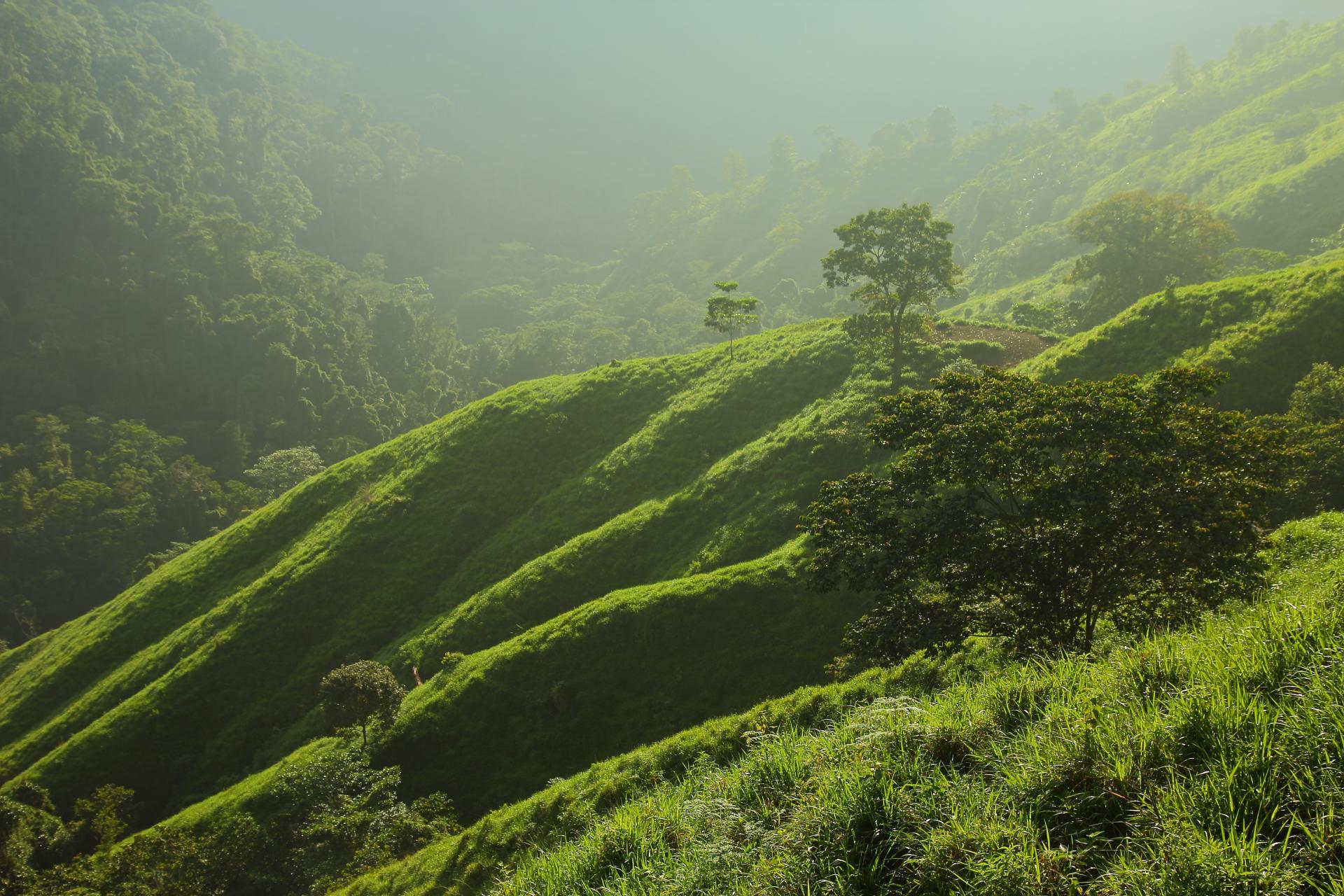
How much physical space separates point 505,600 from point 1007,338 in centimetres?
3767

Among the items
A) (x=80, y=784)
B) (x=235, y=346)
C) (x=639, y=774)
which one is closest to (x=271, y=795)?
(x=80, y=784)

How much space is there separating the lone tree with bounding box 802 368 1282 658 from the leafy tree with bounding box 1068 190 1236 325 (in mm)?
49266

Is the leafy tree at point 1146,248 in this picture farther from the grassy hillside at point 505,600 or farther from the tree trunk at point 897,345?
the grassy hillside at point 505,600

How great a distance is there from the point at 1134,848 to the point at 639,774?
474 inches

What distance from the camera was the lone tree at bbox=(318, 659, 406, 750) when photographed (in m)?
22.0

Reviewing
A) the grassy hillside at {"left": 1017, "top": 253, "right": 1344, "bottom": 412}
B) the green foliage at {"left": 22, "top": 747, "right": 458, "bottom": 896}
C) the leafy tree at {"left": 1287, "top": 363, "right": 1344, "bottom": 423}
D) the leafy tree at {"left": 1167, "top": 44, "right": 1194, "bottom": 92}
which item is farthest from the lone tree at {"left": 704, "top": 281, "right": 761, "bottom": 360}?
the leafy tree at {"left": 1167, "top": 44, "right": 1194, "bottom": 92}

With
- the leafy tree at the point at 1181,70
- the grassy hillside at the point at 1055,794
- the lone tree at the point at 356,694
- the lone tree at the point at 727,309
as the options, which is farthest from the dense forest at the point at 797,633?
the leafy tree at the point at 1181,70

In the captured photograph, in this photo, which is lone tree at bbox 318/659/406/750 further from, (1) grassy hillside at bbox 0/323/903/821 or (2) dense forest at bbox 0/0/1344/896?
(1) grassy hillside at bbox 0/323/903/821

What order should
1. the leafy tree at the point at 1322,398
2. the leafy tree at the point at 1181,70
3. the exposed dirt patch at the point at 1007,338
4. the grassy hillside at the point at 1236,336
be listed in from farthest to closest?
the leafy tree at the point at 1181,70, the exposed dirt patch at the point at 1007,338, the grassy hillside at the point at 1236,336, the leafy tree at the point at 1322,398

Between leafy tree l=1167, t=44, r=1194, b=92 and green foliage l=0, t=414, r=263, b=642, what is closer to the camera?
green foliage l=0, t=414, r=263, b=642

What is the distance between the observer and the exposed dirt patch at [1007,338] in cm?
4159

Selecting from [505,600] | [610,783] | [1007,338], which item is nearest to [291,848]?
[610,783]

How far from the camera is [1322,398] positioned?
20.5 meters

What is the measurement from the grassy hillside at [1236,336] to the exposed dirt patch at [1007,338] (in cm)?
750
